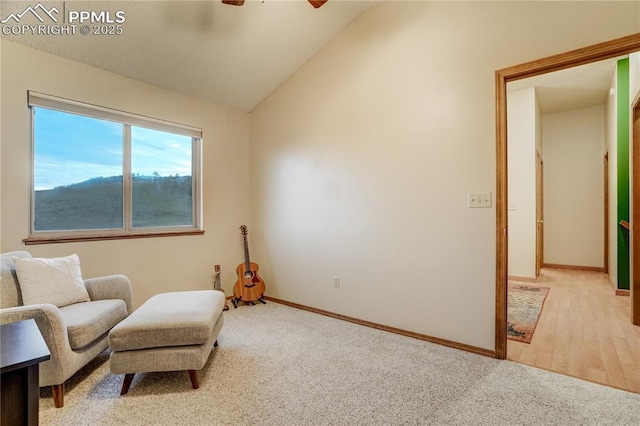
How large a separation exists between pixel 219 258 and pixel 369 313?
195cm

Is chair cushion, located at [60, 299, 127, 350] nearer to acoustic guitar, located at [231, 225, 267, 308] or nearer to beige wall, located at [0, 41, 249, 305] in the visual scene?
beige wall, located at [0, 41, 249, 305]

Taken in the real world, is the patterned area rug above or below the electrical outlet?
below

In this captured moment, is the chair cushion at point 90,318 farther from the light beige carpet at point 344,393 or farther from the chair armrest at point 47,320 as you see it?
the light beige carpet at point 344,393

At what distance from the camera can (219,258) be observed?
3.81 metres

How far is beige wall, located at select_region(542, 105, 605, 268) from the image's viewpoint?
553 cm

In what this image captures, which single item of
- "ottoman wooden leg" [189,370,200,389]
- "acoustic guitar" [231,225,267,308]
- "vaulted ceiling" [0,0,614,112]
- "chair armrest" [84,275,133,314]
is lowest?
"ottoman wooden leg" [189,370,200,389]

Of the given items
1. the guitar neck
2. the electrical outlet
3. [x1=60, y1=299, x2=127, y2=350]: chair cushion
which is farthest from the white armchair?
the electrical outlet

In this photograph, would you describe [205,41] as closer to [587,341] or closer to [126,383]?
[126,383]

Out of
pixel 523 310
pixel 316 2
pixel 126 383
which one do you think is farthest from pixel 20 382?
pixel 523 310

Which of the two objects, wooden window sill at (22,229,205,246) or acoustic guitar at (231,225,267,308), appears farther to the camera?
acoustic guitar at (231,225,267,308)

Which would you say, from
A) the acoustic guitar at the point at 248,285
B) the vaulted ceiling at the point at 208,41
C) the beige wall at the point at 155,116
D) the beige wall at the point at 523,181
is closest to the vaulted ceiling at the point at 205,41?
the vaulted ceiling at the point at 208,41

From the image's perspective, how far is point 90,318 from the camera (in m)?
1.94

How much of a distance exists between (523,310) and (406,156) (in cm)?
227

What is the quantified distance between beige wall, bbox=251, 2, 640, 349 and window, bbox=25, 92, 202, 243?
1.14m
